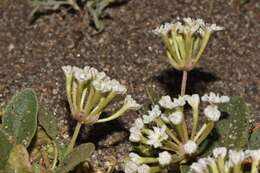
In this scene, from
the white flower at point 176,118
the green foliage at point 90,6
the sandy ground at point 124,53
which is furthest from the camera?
the green foliage at point 90,6

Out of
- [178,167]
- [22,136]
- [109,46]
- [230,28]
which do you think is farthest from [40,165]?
[230,28]

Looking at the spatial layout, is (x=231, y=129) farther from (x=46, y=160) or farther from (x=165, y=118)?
(x=46, y=160)

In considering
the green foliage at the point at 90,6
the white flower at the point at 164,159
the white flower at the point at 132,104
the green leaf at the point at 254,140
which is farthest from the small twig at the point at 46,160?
the green foliage at the point at 90,6

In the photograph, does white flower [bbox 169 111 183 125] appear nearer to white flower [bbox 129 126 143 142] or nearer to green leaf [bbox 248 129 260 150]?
white flower [bbox 129 126 143 142]

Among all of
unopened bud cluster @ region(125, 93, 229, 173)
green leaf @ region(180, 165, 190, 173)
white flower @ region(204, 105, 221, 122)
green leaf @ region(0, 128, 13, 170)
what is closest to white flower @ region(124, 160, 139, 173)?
unopened bud cluster @ region(125, 93, 229, 173)

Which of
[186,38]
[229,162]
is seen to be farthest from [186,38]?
[229,162]

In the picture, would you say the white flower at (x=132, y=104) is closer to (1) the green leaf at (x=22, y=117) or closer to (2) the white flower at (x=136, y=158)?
(2) the white flower at (x=136, y=158)
